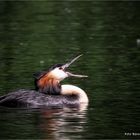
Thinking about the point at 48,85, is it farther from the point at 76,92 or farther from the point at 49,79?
the point at 76,92

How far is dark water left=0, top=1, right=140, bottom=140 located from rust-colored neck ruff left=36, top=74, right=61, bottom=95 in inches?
40.4

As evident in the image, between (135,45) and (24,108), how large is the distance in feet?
37.8

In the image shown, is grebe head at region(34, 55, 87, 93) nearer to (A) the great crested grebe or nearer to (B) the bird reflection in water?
(A) the great crested grebe

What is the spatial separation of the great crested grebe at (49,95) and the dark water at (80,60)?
1.20ft

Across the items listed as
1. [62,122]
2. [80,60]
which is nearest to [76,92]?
[62,122]

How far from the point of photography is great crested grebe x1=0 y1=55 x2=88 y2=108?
21906mm

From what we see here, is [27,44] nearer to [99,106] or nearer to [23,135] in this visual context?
[99,106]

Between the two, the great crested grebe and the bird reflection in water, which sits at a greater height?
the great crested grebe

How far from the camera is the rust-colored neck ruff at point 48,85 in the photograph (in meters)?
22.7

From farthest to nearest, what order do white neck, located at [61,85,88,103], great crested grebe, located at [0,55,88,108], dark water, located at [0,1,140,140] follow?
white neck, located at [61,85,88,103], great crested grebe, located at [0,55,88,108], dark water, located at [0,1,140,140]

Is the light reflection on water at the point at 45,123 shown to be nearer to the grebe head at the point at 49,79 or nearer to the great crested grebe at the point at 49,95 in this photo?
the great crested grebe at the point at 49,95

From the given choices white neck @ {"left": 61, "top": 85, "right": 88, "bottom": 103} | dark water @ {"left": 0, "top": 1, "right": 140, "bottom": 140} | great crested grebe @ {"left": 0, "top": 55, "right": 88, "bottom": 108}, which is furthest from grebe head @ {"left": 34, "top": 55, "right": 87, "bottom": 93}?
dark water @ {"left": 0, "top": 1, "right": 140, "bottom": 140}

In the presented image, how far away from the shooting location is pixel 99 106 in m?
22.0

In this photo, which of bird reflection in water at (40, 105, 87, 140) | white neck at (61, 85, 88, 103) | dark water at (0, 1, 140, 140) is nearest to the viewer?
bird reflection in water at (40, 105, 87, 140)
